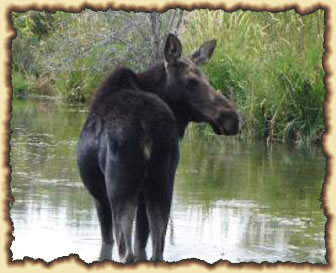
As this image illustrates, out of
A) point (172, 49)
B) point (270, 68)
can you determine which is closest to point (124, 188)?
point (172, 49)

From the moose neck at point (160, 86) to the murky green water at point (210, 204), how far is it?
1.23 meters

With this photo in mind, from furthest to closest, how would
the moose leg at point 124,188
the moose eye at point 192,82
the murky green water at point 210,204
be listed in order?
the murky green water at point 210,204, the moose eye at point 192,82, the moose leg at point 124,188

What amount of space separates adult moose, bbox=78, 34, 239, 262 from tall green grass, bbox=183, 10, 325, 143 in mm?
10145

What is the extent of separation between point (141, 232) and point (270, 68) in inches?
456

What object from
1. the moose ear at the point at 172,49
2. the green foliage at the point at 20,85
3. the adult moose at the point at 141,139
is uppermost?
the green foliage at the point at 20,85

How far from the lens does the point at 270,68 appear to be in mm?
19844

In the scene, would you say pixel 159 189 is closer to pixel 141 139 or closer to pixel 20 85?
pixel 141 139

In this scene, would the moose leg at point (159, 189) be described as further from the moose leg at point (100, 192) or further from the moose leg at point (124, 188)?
the moose leg at point (100, 192)

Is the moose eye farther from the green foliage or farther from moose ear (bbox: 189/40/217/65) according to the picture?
the green foliage

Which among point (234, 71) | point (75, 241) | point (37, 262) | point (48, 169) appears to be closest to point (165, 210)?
point (37, 262)

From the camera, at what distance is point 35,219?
1048 cm

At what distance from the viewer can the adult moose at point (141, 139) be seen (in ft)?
25.6

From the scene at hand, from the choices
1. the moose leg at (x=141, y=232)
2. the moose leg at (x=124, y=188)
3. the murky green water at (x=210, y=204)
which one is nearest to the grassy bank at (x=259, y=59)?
the murky green water at (x=210, y=204)

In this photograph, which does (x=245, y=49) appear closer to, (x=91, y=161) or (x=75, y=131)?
(x=75, y=131)
